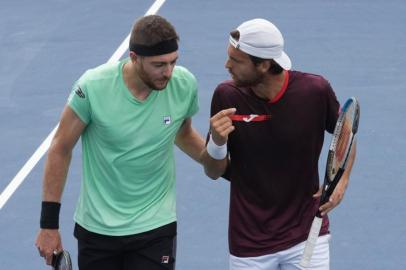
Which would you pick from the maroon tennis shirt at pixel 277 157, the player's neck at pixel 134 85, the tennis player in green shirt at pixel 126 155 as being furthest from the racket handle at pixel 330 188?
the player's neck at pixel 134 85

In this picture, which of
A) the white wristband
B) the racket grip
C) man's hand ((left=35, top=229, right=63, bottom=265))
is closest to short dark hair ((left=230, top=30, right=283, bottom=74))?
the white wristband

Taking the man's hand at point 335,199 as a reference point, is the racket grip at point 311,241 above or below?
below

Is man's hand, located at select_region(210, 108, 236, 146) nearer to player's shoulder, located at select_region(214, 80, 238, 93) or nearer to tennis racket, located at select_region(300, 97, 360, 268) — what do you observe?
player's shoulder, located at select_region(214, 80, 238, 93)

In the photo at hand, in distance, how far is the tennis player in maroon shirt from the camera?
5.28 metres

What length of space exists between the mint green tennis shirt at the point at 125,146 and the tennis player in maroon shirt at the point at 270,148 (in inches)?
11.4

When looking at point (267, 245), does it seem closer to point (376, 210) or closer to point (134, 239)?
point (134, 239)

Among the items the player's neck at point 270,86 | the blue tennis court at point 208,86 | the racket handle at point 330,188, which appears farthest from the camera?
the blue tennis court at point 208,86

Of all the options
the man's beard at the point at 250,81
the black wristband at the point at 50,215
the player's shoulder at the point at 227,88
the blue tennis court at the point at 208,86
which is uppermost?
the man's beard at the point at 250,81

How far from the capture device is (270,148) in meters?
5.38

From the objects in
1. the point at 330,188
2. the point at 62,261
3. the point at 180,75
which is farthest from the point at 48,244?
the point at 330,188

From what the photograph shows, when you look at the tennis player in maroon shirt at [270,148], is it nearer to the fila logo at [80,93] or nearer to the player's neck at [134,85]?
the player's neck at [134,85]

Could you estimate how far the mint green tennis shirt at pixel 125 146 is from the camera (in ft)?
17.9

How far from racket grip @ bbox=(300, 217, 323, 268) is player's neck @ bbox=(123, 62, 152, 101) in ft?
3.69

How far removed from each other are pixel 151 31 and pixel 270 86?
67 centimetres
